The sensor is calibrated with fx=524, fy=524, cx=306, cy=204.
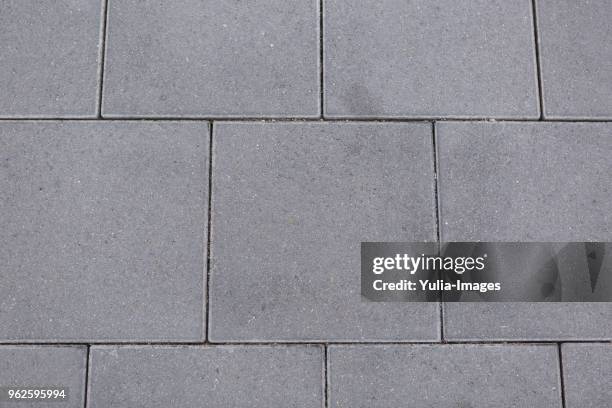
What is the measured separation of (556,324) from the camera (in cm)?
243

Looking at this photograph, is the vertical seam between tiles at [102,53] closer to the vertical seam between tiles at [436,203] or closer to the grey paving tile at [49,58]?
the grey paving tile at [49,58]

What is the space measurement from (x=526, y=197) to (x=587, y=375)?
0.86 m

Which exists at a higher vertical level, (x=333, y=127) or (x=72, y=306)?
(x=333, y=127)

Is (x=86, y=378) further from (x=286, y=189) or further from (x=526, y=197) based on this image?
(x=526, y=197)

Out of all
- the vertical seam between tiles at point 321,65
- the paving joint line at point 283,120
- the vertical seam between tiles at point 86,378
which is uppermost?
the vertical seam between tiles at point 321,65

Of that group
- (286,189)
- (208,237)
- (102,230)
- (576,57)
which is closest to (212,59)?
(286,189)

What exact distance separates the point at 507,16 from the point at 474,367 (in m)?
1.71

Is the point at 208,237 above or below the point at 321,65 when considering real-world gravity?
below

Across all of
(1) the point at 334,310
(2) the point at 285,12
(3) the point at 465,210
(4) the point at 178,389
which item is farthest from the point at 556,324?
(2) the point at 285,12

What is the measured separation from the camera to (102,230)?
2.45 m

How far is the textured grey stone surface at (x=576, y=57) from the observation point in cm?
255

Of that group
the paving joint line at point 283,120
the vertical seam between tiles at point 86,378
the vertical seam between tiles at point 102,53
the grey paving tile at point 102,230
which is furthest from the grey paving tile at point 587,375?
the vertical seam between tiles at point 102,53

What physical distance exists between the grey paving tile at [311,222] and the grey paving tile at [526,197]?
125mm

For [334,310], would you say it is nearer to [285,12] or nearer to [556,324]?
[556,324]
